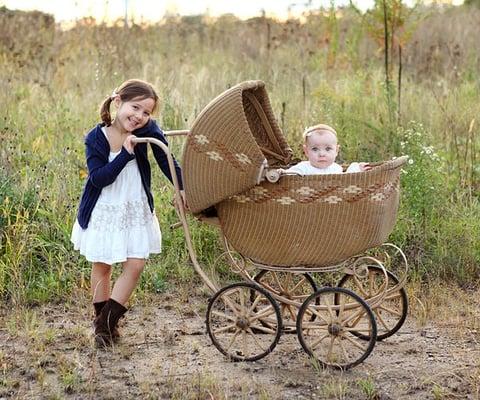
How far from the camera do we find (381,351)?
4117mm

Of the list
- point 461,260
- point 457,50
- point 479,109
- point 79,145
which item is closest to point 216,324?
point 461,260

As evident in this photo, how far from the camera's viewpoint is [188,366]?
3.91 m

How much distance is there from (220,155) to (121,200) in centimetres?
63

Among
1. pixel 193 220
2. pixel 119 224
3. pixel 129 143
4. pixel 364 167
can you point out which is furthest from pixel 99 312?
pixel 364 167

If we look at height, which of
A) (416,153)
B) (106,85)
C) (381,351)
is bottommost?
(381,351)

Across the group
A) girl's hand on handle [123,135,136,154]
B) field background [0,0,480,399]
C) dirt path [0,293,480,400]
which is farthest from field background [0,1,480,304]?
girl's hand on handle [123,135,136,154]

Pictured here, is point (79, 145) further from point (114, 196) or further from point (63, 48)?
point (63, 48)

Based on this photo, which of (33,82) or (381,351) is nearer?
(381,351)

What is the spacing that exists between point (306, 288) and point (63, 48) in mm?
5148

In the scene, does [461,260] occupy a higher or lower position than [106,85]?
lower

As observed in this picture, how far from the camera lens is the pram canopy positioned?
11.8 ft

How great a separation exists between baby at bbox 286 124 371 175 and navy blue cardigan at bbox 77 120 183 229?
2.05ft

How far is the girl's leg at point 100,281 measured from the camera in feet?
13.5

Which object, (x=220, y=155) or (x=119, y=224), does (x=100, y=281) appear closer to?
(x=119, y=224)
